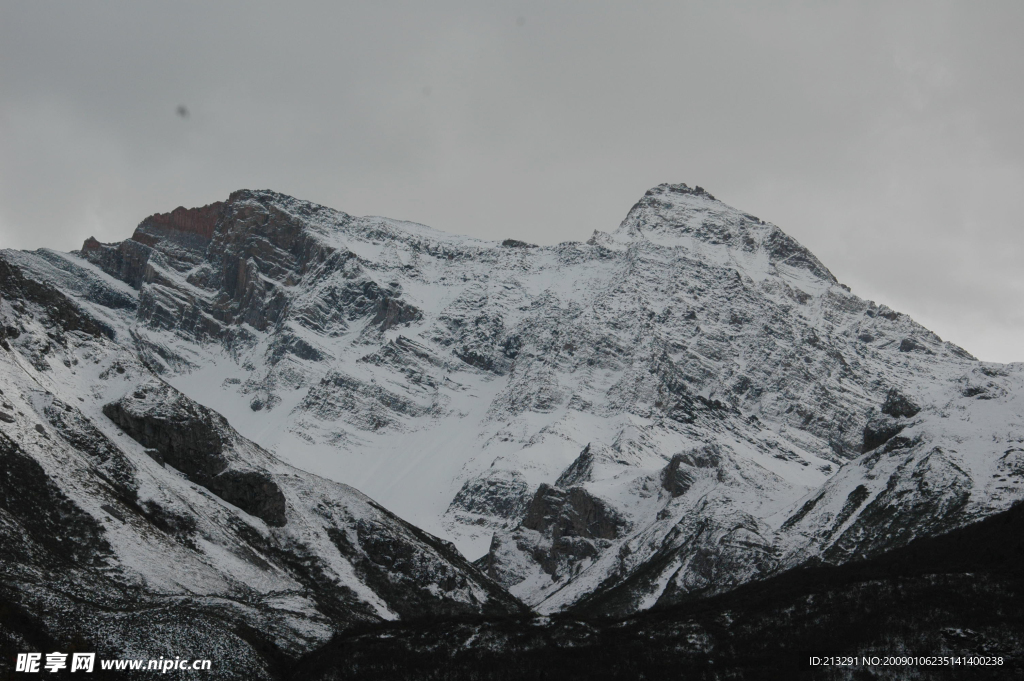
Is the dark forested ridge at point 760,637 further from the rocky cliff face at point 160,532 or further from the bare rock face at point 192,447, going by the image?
the bare rock face at point 192,447

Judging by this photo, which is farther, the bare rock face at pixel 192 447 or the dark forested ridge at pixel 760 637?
the bare rock face at pixel 192 447

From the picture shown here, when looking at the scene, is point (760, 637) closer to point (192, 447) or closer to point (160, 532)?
point (160, 532)

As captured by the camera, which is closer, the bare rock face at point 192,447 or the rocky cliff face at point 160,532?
the rocky cliff face at point 160,532

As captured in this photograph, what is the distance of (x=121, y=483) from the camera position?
5404 inches

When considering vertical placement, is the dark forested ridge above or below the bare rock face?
below

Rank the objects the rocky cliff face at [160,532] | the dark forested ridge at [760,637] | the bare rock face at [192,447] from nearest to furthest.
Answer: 1. the dark forested ridge at [760,637]
2. the rocky cliff face at [160,532]
3. the bare rock face at [192,447]

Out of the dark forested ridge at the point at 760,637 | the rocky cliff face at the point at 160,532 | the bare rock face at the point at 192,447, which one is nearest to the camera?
the dark forested ridge at the point at 760,637

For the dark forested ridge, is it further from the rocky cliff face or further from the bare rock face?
the bare rock face

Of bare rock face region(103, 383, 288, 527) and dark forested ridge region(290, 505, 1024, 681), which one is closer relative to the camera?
dark forested ridge region(290, 505, 1024, 681)

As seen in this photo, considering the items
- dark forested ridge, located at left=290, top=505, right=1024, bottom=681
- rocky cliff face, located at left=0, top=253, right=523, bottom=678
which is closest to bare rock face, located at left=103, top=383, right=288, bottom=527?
rocky cliff face, located at left=0, top=253, right=523, bottom=678

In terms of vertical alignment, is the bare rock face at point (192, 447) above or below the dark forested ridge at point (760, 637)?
above

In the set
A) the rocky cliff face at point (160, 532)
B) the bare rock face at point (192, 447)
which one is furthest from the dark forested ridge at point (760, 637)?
the bare rock face at point (192, 447)

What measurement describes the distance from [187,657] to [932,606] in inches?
2439

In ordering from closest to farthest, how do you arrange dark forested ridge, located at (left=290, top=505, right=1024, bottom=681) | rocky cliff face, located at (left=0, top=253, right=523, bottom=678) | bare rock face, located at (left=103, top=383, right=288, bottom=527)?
1. dark forested ridge, located at (left=290, top=505, right=1024, bottom=681)
2. rocky cliff face, located at (left=0, top=253, right=523, bottom=678)
3. bare rock face, located at (left=103, top=383, right=288, bottom=527)
